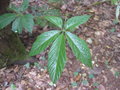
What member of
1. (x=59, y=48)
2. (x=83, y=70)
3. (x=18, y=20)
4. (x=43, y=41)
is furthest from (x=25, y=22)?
(x=83, y=70)

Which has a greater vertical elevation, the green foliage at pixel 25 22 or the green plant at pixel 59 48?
the green foliage at pixel 25 22

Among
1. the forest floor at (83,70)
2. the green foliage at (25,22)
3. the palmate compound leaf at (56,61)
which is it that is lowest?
the forest floor at (83,70)

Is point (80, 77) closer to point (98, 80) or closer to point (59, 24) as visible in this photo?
point (98, 80)

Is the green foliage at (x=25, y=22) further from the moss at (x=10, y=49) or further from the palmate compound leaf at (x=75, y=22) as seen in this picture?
the moss at (x=10, y=49)

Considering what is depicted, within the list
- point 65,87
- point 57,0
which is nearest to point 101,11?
point 57,0

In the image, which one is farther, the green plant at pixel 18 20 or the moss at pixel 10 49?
the moss at pixel 10 49

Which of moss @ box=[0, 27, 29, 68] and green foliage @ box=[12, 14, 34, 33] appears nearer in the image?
green foliage @ box=[12, 14, 34, 33]

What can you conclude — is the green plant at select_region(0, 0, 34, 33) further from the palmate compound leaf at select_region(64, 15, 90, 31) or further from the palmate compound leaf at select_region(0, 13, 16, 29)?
the palmate compound leaf at select_region(64, 15, 90, 31)

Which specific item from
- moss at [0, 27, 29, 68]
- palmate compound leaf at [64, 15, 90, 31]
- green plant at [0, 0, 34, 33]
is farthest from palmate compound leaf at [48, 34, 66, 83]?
moss at [0, 27, 29, 68]

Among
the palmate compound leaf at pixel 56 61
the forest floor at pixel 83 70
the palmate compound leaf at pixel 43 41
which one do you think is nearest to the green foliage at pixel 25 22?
the palmate compound leaf at pixel 43 41
